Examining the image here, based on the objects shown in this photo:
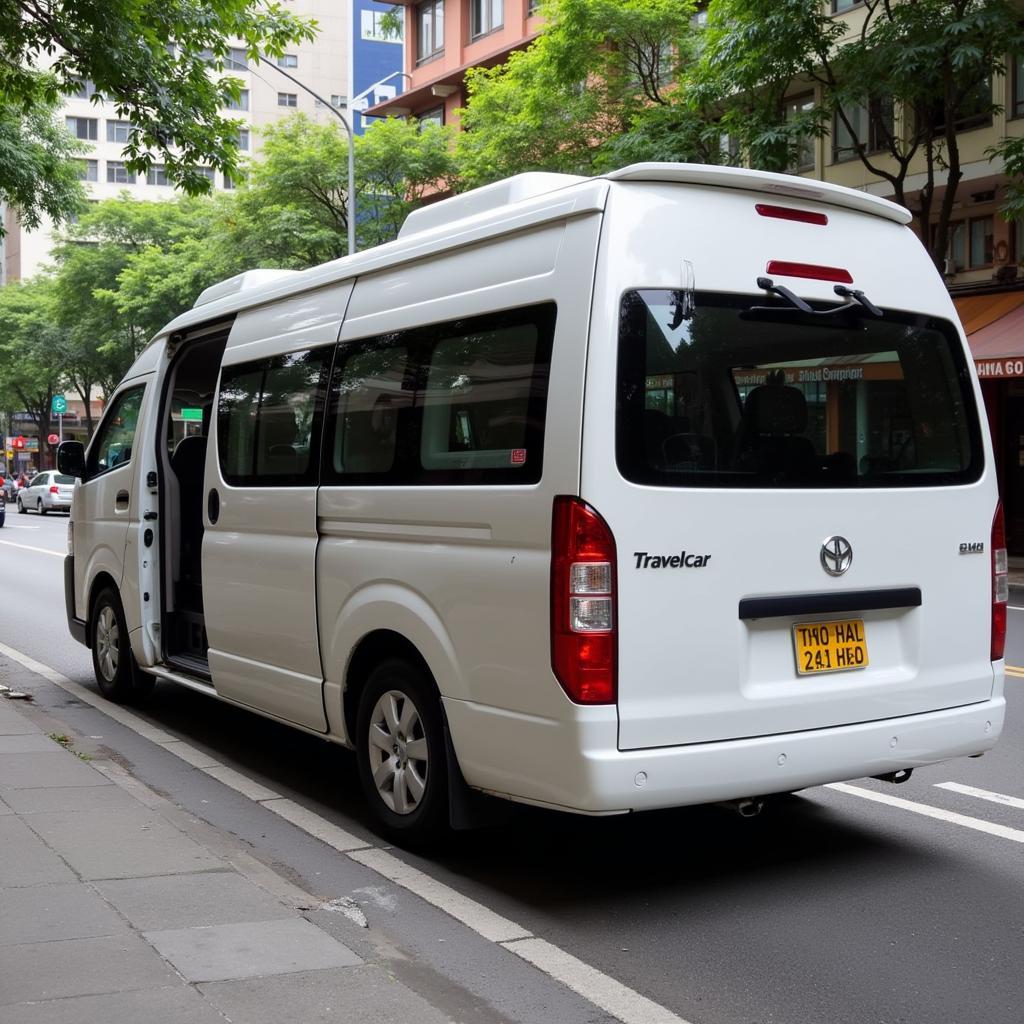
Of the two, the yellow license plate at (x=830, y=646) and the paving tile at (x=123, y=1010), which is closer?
the paving tile at (x=123, y=1010)

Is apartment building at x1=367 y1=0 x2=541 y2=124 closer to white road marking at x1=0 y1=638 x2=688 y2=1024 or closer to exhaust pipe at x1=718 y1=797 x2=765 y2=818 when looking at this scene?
white road marking at x1=0 y1=638 x2=688 y2=1024

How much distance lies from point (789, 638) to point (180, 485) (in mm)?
4987

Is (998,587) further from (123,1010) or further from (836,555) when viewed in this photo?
(123,1010)

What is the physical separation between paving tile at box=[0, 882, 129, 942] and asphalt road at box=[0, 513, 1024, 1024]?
91cm

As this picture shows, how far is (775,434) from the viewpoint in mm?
4730

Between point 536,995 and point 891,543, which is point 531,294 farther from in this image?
point 536,995

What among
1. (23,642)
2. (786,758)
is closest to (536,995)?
(786,758)

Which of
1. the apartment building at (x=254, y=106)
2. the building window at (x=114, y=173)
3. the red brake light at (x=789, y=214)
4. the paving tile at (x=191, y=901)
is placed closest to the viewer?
the paving tile at (x=191, y=901)

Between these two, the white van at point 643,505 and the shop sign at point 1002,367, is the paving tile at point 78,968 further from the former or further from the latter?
the shop sign at point 1002,367

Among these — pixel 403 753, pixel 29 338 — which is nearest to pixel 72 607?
pixel 403 753

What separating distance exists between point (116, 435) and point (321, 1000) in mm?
5821

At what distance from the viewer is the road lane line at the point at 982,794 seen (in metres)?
6.03

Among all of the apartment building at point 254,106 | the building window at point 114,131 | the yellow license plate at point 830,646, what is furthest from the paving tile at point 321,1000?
the building window at point 114,131

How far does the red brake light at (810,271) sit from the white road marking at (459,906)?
97.0 inches
